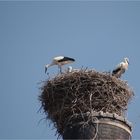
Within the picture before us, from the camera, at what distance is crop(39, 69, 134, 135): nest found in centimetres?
1709

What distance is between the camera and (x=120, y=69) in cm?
2022

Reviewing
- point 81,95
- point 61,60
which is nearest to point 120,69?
point 61,60

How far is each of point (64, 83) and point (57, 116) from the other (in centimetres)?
89

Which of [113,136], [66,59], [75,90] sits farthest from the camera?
[66,59]

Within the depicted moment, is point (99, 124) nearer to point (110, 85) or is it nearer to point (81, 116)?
point (81, 116)

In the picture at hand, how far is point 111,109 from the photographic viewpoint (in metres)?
17.2

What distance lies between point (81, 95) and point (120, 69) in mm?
3285

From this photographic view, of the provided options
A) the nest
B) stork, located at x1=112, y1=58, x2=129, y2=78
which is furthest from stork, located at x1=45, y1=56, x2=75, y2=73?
the nest

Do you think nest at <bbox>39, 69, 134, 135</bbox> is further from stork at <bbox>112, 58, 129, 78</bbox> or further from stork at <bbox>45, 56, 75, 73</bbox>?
stork at <bbox>45, 56, 75, 73</bbox>

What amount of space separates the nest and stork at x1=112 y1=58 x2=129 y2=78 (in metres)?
1.52

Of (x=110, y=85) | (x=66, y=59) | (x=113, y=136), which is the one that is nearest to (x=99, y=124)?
(x=113, y=136)

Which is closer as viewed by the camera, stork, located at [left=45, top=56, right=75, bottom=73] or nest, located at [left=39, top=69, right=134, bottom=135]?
nest, located at [left=39, top=69, right=134, bottom=135]

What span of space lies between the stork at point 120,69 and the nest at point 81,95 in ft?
4.99

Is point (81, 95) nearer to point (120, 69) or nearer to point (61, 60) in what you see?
point (120, 69)
